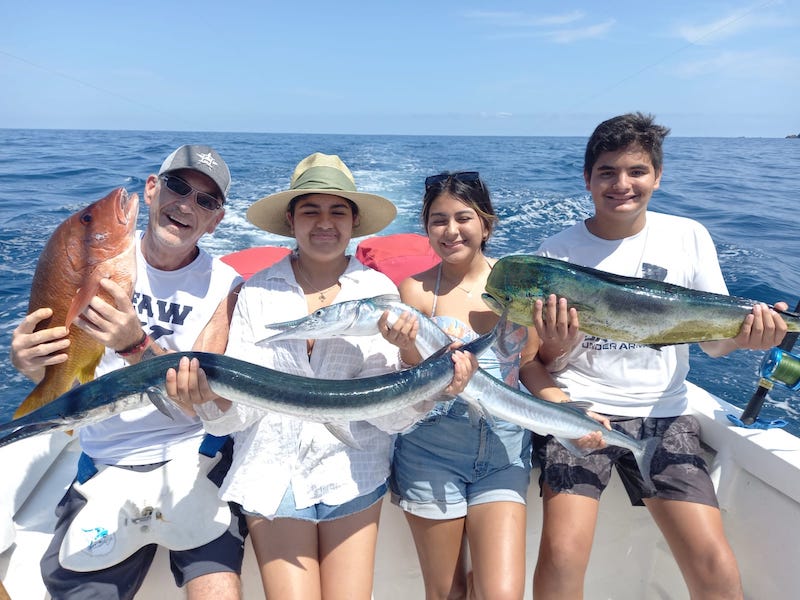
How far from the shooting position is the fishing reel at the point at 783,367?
2592 millimetres

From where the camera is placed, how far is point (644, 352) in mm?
2879

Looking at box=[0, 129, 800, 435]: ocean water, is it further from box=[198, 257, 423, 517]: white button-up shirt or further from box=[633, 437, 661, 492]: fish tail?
box=[198, 257, 423, 517]: white button-up shirt

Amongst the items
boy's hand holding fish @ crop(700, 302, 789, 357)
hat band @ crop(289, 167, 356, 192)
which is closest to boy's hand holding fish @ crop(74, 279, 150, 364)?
hat band @ crop(289, 167, 356, 192)

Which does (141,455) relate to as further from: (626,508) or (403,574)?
(626,508)

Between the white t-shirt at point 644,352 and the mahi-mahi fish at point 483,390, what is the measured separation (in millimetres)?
364

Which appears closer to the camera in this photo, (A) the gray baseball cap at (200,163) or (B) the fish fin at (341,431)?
(B) the fish fin at (341,431)

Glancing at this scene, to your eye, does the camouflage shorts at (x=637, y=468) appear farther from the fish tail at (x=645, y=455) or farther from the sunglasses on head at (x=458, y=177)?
the sunglasses on head at (x=458, y=177)

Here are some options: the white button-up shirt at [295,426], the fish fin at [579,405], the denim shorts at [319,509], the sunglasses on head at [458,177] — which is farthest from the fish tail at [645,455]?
the sunglasses on head at [458,177]

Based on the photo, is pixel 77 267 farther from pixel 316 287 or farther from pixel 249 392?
pixel 316 287

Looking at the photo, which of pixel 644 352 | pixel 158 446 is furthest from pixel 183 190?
pixel 644 352

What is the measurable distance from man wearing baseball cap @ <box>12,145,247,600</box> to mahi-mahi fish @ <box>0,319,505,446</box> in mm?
324

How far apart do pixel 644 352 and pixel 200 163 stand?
256 cm

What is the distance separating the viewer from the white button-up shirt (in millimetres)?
2396

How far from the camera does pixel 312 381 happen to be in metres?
2.06
